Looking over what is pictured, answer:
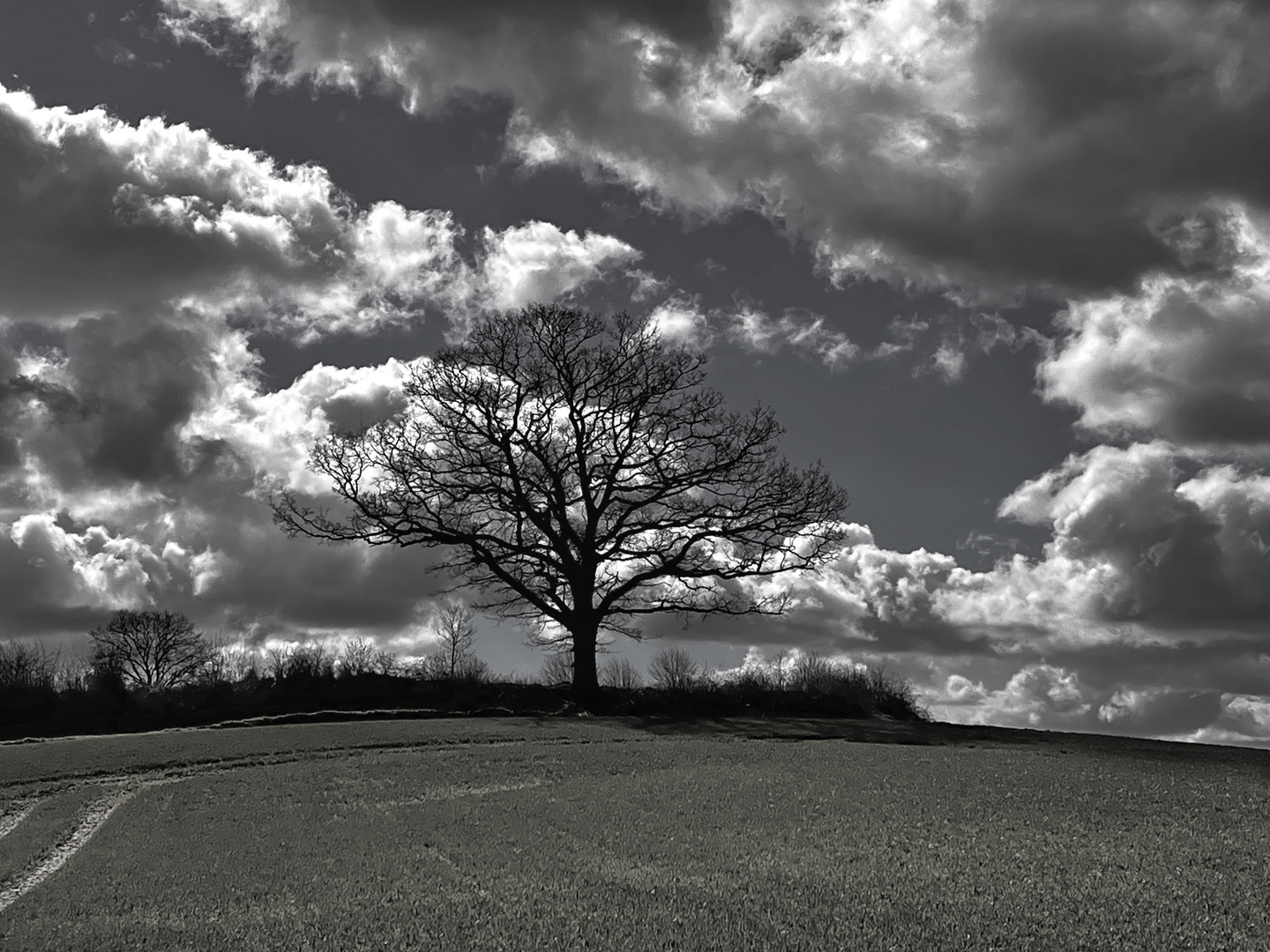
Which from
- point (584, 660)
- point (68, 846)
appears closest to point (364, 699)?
point (584, 660)

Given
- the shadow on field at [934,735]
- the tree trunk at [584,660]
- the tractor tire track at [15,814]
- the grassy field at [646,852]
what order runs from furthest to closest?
the tree trunk at [584,660]
the shadow on field at [934,735]
the tractor tire track at [15,814]
the grassy field at [646,852]

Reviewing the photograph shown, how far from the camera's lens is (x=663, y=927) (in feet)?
21.1

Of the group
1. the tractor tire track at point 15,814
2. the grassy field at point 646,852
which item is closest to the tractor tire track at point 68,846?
the grassy field at point 646,852

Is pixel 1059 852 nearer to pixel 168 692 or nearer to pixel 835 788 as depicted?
pixel 835 788

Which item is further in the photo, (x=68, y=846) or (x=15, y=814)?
Result: (x=15, y=814)

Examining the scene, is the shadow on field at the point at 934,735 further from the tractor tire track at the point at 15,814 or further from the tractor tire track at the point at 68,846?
the tractor tire track at the point at 15,814

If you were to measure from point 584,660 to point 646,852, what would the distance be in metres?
18.5

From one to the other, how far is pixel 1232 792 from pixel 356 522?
20863 mm

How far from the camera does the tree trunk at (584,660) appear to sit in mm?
26062

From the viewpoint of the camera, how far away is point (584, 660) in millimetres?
26656

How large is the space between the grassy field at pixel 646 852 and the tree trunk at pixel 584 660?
10878mm

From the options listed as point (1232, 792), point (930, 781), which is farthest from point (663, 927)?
point (1232, 792)

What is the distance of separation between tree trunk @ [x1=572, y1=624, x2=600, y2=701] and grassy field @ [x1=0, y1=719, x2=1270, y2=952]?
35.7 feet

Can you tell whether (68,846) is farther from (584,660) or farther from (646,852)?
(584,660)
